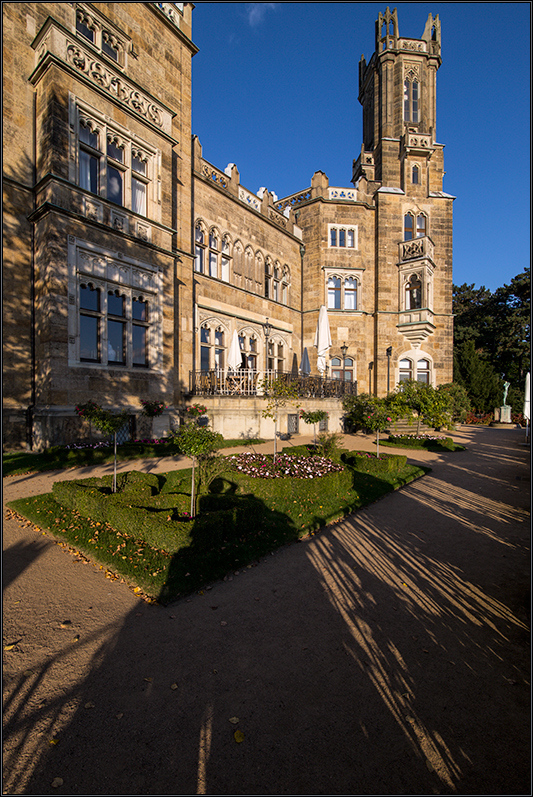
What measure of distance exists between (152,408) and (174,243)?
26.7 ft

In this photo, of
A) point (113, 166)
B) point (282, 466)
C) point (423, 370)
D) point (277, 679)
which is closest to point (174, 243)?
point (113, 166)

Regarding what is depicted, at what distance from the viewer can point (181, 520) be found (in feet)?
20.3

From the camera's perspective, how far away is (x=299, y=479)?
807 centimetres

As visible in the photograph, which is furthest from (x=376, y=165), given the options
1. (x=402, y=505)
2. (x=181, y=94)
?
(x=402, y=505)

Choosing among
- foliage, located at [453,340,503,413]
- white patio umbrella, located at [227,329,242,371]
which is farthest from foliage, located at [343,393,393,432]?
foliage, located at [453,340,503,413]

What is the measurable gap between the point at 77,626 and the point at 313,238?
26877mm

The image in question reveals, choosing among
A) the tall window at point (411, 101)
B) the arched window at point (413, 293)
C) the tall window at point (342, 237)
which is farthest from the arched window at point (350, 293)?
the tall window at point (411, 101)

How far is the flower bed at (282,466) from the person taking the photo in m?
8.48

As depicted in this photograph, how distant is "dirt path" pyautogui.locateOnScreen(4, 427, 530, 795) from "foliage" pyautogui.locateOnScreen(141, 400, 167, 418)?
9.15m

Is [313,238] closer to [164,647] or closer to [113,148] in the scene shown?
[113,148]

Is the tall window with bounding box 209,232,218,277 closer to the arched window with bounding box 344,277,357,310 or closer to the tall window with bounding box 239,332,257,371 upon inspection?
the tall window with bounding box 239,332,257,371

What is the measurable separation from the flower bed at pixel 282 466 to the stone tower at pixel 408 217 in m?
17.3

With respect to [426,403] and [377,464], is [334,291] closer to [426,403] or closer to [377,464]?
[426,403]

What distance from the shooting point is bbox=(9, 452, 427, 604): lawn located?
4871 millimetres
